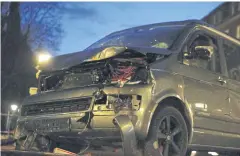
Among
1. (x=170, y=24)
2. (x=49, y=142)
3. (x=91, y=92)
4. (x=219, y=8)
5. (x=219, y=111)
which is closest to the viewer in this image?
(x=91, y=92)

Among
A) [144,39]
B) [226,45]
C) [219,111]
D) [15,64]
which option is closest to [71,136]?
[144,39]

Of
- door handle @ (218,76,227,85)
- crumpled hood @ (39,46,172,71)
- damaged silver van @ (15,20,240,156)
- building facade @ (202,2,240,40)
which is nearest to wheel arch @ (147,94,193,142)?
damaged silver van @ (15,20,240,156)

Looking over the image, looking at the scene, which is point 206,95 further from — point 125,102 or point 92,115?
point 92,115

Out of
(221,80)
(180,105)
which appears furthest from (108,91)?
(221,80)

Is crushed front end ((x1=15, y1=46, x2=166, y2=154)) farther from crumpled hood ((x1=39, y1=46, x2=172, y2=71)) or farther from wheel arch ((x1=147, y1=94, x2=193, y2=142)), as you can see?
wheel arch ((x1=147, y1=94, x2=193, y2=142))

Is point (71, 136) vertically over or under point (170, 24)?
under

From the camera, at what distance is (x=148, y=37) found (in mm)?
5727

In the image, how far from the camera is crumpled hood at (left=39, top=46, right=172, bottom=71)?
179 inches

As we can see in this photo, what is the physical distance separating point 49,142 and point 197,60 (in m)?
2.24

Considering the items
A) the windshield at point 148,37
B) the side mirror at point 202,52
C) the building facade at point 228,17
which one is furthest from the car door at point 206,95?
the building facade at point 228,17

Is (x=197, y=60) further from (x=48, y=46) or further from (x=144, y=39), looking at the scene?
(x=48, y=46)

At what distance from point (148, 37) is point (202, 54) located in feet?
2.78

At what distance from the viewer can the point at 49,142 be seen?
521 centimetres

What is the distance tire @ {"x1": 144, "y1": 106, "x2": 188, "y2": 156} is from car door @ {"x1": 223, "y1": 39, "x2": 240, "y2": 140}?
1377 millimetres
